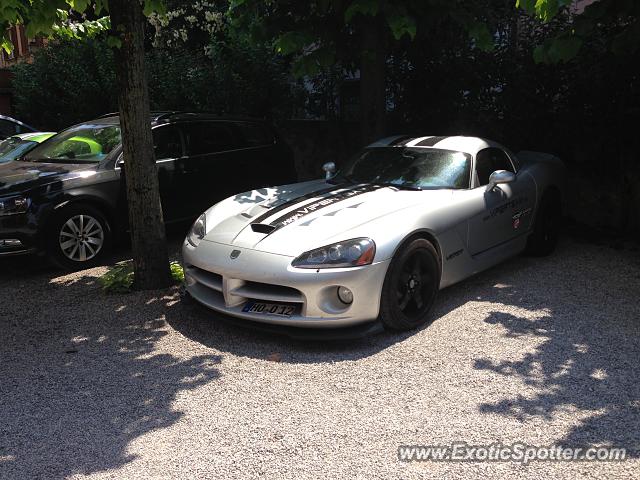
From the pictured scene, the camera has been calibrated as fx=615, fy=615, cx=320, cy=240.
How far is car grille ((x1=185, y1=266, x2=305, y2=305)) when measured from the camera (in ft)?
13.9

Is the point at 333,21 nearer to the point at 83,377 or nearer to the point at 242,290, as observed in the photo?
the point at 242,290

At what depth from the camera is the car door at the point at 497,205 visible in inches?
208

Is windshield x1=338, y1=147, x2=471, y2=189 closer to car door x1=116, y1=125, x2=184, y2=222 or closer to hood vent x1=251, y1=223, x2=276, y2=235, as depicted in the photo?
hood vent x1=251, y1=223, x2=276, y2=235

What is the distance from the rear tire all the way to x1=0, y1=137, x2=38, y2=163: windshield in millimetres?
7116

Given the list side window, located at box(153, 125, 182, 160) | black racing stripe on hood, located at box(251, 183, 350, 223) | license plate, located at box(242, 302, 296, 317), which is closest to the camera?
license plate, located at box(242, 302, 296, 317)

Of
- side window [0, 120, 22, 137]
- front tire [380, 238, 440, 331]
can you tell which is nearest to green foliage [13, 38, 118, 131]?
side window [0, 120, 22, 137]

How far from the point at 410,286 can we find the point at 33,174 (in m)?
4.30

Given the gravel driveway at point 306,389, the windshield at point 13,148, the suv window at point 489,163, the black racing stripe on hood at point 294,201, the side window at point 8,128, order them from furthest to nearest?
the side window at point 8,128 → the windshield at point 13,148 → the suv window at point 489,163 → the black racing stripe on hood at point 294,201 → the gravel driveway at point 306,389

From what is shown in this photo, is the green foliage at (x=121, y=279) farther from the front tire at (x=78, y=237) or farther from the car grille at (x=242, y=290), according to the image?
the car grille at (x=242, y=290)

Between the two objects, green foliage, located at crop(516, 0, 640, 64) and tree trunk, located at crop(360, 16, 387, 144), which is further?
tree trunk, located at crop(360, 16, 387, 144)

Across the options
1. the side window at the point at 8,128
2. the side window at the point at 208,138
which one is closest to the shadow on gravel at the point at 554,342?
the side window at the point at 208,138

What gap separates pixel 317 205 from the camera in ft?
16.1

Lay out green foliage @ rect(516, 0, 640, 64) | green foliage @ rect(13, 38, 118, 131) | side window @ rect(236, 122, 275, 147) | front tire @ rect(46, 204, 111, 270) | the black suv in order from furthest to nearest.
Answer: green foliage @ rect(13, 38, 118, 131), side window @ rect(236, 122, 275, 147), front tire @ rect(46, 204, 111, 270), the black suv, green foliage @ rect(516, 0, 640, 64)

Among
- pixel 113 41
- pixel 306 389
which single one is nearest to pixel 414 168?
pixel 306 389
